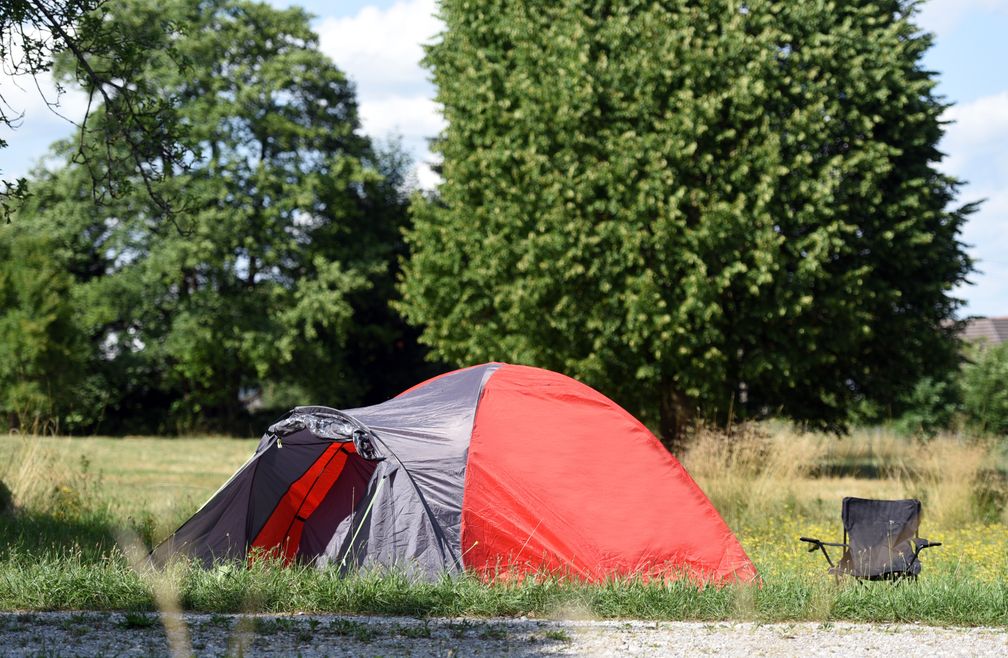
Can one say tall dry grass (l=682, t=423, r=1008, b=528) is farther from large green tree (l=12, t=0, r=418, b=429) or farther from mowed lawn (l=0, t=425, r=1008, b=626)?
large green tree (l=12, t=0, r=418, b=429)

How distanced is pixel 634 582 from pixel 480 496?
1255mm

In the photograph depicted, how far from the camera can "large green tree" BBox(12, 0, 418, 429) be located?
2722 cm

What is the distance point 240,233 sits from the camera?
90.5 ft

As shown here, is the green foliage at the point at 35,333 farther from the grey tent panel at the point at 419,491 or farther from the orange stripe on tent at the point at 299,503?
the grey tent panel at the point at 419,491

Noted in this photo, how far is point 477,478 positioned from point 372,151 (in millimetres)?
23663

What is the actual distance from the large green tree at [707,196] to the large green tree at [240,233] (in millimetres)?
10476

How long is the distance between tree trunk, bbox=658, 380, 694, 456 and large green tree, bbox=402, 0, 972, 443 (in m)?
0.06

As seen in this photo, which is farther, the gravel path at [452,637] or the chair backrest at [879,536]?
the chair backrest at [879,536]

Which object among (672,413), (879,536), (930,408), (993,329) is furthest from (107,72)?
(993,329)

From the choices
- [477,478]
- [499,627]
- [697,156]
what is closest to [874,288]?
[697,156]

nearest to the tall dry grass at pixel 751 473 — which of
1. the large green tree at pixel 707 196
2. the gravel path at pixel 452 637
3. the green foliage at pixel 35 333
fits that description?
the large green tree at pixel 707 196

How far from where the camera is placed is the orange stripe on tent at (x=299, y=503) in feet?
26.9

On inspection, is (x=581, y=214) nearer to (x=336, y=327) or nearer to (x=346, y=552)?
(x=346, y=552)

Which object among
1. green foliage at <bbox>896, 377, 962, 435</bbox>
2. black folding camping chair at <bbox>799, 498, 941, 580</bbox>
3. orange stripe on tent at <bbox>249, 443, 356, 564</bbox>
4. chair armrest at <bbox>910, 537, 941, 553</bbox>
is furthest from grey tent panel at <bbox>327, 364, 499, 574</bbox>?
green foliage at <bbox>896, 377, 962, 435</bbox>
